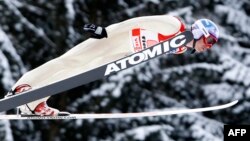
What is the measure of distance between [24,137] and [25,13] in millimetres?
1920

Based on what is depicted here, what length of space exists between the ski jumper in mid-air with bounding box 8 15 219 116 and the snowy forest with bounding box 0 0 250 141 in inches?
143

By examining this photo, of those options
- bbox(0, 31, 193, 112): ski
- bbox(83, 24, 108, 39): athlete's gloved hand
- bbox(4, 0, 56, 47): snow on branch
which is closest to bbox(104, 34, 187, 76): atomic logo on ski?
bbox(0, 31, 193, 112): ski

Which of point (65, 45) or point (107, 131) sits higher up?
point (65, 45)

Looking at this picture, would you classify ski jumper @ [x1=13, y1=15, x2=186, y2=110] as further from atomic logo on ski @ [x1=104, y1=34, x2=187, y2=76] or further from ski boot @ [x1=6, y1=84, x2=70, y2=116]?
ski boot @ [x1=6, y1=84, x2=70, y2=116]

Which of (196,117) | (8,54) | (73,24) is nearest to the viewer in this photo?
(8,54)

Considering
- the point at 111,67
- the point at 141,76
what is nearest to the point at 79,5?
the point at 141,76

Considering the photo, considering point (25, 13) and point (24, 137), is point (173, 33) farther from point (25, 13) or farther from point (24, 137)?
point (24, 137)

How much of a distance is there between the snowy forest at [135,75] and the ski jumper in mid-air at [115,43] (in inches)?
143

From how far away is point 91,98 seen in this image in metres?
11.4

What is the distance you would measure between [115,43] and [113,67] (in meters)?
0.19

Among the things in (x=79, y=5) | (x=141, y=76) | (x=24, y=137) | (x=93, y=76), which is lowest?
(x=93, y=76)

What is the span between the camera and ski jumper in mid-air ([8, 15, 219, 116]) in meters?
6.05

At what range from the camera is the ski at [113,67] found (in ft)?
19.9

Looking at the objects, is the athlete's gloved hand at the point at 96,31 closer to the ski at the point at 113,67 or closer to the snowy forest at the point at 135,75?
the ski at the point at 113,67
